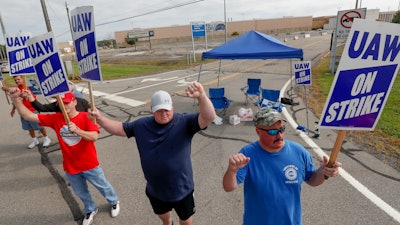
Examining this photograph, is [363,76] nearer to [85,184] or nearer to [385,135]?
[85,184]

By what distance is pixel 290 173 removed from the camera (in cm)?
196

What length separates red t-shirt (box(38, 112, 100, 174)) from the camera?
3.06 metres

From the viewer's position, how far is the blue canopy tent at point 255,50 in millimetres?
6984

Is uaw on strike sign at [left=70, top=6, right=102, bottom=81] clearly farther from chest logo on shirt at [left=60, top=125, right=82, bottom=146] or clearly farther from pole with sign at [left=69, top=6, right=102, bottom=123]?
chest logo on shirt at [left=60, top=125, right=82, bottom=146]

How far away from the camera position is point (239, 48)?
7859 millimetres

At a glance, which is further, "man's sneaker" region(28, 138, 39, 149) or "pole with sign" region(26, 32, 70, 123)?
"man's sneaker" region(28, 138, 39, 149)

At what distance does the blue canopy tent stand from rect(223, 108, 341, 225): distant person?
560 centimetres

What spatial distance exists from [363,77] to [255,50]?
6.15 metres

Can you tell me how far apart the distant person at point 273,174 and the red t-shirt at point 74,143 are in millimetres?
2067

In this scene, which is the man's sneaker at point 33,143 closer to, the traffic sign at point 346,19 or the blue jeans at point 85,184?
the blue jeans at point 85,184

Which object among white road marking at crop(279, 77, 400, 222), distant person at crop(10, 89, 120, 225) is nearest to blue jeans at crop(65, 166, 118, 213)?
distant person at crop(10, 89, 120, 225)

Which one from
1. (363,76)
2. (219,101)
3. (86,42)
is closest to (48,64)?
(86,42)

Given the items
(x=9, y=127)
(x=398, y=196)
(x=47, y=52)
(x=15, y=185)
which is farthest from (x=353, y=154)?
(x=9, y=127)

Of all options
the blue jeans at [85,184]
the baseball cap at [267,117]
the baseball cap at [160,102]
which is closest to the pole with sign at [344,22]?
the baseball cap at [267,117]
